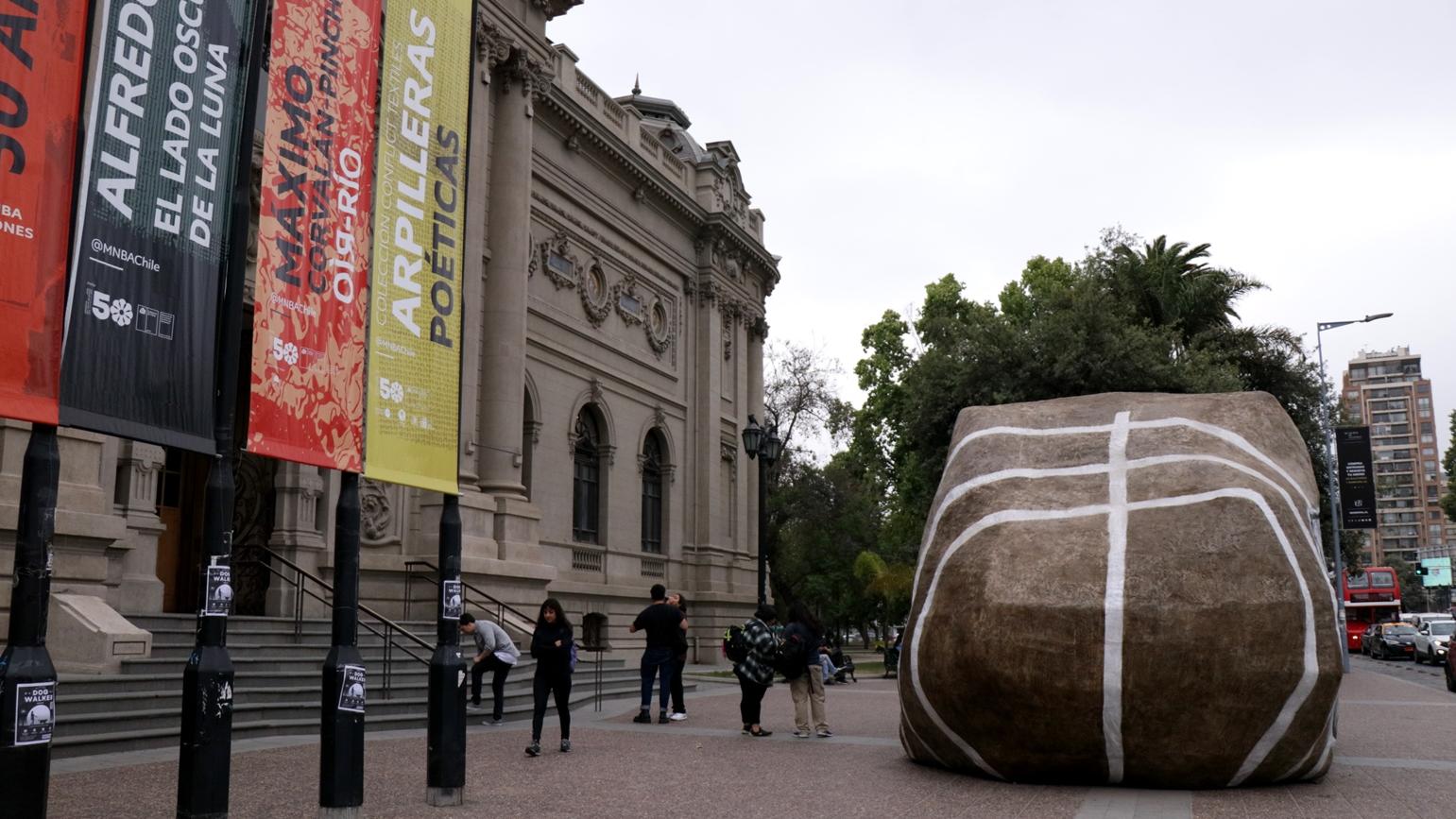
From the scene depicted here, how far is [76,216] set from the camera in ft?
19.0

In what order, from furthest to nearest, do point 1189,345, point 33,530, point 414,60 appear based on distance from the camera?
point 1189,345 < point 414,60 < point 33,530

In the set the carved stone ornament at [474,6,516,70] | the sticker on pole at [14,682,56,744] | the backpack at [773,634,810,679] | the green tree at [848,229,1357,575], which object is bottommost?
the backpack at [773,634,810,679]

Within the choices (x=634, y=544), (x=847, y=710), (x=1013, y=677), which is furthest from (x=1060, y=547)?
(x=634, y=544)

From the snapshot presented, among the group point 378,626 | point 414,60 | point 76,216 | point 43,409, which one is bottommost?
point 378,626

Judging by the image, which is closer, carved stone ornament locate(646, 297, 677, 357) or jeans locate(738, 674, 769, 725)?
jeans locate(738, 674, 769, 725)

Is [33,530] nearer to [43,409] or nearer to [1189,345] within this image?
[43,409]

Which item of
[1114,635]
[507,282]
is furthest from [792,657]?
[507,282]

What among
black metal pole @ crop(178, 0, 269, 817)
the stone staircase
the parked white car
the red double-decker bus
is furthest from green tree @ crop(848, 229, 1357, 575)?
black metal pole @ crop(178, 0, 269, 817)

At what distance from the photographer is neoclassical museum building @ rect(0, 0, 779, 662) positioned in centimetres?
1695

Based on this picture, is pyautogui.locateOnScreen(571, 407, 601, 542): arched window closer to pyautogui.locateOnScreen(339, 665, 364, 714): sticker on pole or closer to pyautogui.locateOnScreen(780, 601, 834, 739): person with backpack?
pyautogui.locateOnScreen(780, 601, 834, 739): person with backpack

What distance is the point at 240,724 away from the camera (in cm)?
1194

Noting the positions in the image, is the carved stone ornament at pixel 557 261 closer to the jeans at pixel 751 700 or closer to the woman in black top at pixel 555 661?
the jeans at pixel 751 700

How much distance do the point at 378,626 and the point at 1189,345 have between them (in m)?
21.6

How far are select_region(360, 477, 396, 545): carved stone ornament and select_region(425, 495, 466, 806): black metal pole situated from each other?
11.5 metres
